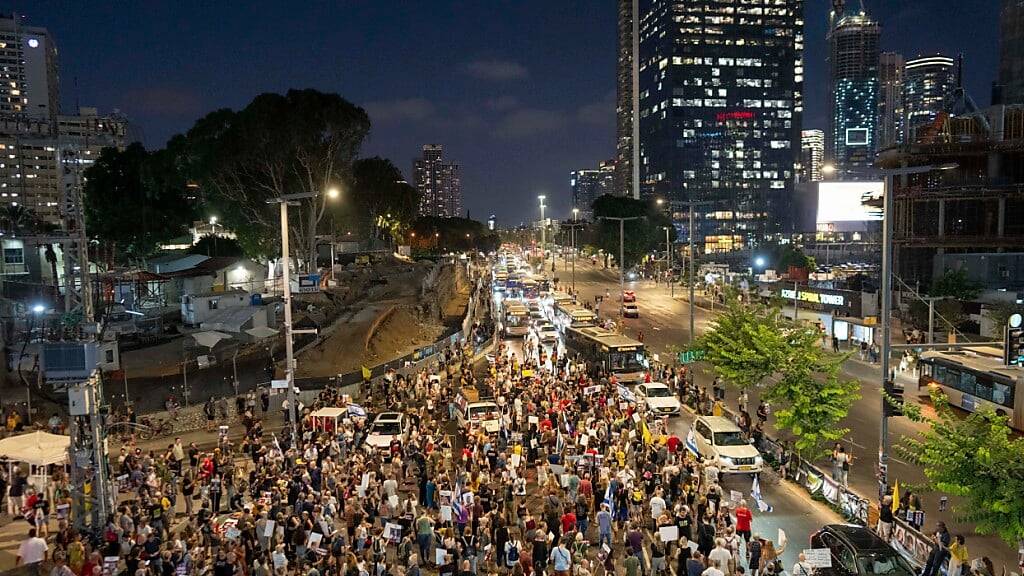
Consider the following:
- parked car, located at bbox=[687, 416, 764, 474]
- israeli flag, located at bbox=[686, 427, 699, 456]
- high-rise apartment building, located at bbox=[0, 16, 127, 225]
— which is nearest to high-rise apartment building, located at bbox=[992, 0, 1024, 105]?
israeli flag, located at bbox=[686, 427, 699, 456]

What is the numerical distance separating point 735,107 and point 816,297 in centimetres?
13744

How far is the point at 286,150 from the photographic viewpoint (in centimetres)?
4650

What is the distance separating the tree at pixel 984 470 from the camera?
12.0 meters

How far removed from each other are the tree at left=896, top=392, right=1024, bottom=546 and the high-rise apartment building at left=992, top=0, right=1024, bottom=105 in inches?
3034

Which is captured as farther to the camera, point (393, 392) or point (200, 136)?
point (200, 136)

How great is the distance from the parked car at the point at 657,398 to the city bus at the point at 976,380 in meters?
8.88

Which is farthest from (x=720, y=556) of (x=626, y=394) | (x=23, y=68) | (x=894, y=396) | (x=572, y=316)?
(x=23, y=68)

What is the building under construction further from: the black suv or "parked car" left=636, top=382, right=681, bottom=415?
the black suv

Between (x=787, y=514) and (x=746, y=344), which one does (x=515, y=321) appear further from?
(x=787, y=514)

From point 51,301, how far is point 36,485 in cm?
3361

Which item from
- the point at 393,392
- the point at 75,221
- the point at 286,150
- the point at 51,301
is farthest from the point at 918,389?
the point at 51,301

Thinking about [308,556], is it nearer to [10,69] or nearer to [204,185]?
[204,185]

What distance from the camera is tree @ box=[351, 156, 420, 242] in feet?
262

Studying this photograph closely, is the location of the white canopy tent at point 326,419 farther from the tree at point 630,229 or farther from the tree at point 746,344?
the tree at point 630,229
